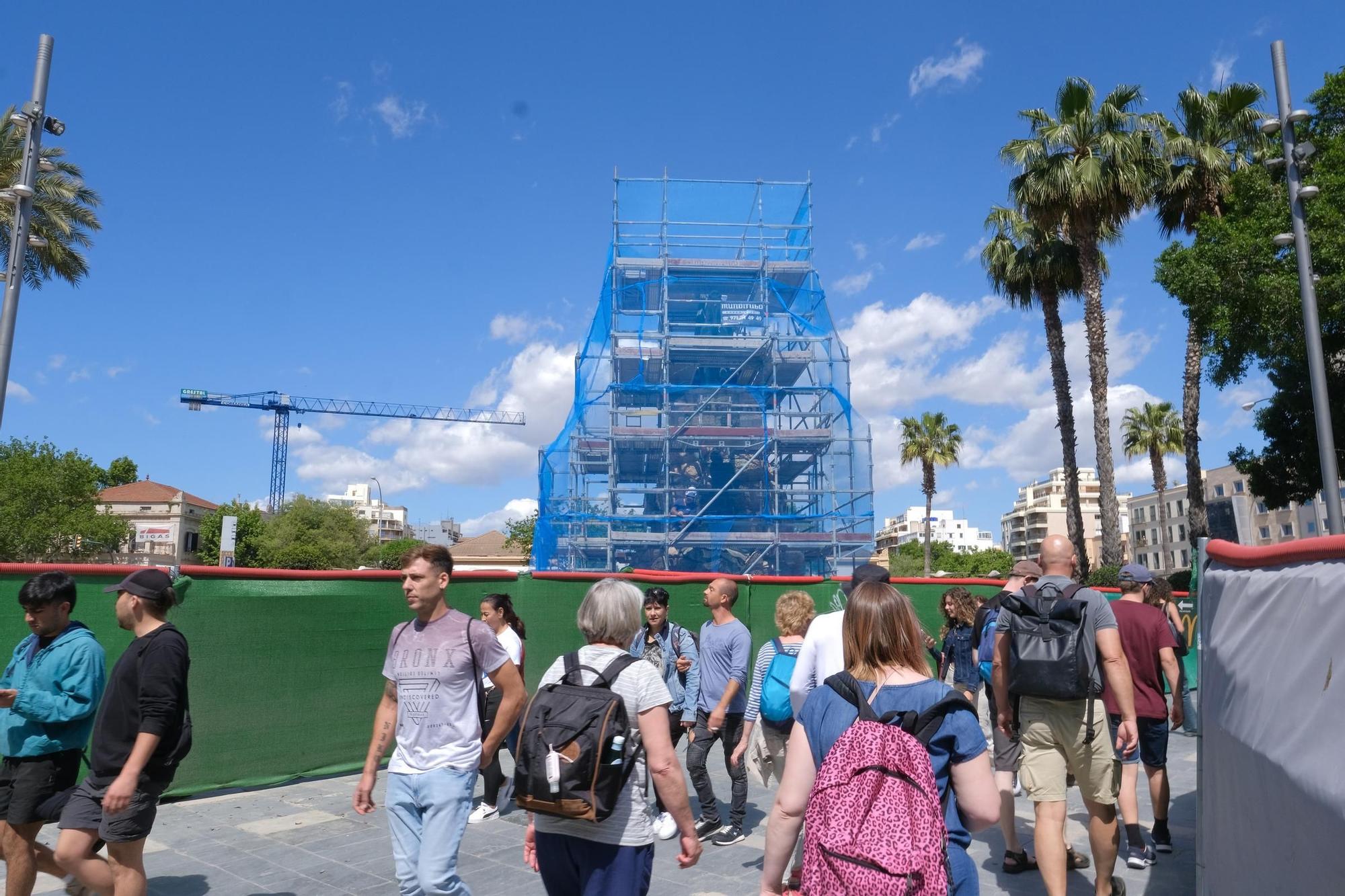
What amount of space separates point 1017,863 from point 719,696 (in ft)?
6.82

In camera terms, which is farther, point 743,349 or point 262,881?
point 743,349

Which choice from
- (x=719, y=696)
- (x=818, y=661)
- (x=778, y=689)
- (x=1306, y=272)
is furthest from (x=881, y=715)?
(x=1306, y=272)

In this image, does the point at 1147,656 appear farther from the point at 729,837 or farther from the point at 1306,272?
the point at 1306,272

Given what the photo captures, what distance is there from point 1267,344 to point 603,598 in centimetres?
2142

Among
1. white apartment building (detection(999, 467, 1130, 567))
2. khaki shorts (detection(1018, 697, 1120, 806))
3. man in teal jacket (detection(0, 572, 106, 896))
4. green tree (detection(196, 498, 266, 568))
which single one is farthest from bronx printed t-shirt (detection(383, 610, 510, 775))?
white apartment building (detection(999, 467, 1130, 567))

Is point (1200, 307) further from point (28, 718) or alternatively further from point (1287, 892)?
point (28, 718)

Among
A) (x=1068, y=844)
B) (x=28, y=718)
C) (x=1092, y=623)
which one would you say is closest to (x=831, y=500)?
(x=1068, y=844)

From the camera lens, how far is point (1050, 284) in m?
25.4

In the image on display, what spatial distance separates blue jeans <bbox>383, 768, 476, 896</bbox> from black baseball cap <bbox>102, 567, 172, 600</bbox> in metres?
1.28

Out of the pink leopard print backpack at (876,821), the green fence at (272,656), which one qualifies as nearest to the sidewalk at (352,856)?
the green fence at (272,656)

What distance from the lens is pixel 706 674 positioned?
638 cm

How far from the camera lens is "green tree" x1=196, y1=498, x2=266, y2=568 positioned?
73500 millimetres

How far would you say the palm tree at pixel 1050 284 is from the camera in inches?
985

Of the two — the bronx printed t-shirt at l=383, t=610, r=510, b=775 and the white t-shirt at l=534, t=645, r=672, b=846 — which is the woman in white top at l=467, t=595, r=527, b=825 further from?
the white t-shirt at l=534, t=645, r=672, b=846
